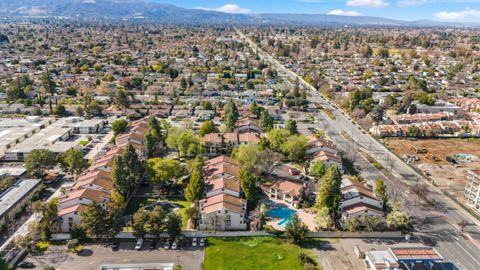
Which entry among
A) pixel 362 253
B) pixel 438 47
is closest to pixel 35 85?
pixel 362 253

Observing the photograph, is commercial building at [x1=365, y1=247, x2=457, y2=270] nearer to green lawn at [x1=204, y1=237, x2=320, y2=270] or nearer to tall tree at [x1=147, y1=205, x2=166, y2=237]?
green lawn at [x1=204, y1=237, x2=320, y2=270]

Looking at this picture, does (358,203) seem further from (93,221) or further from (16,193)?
(16,193)

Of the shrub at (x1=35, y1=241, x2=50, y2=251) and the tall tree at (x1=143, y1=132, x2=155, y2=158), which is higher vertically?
the tall tree at (x1=143, y1=132, x2=155, y2=158)

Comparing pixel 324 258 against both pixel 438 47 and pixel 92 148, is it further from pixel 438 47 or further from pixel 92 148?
pixel 438 47

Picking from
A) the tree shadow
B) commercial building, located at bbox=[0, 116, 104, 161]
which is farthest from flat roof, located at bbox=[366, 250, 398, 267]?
commercial building, located at bbox=[0, 116, 104, 161]

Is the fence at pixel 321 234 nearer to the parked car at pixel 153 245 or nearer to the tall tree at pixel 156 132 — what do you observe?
the parked car at pixel 153 245
